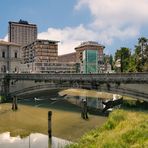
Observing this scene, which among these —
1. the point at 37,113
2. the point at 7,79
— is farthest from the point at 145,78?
the point at 7,79

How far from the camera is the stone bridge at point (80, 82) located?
4855cm

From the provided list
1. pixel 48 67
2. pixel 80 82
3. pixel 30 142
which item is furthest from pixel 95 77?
pixel 48 67

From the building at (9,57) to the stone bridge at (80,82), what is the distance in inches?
821

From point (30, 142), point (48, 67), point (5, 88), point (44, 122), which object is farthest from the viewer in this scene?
point (48, 67)

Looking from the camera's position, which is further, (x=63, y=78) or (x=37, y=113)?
(x=63, y=78)

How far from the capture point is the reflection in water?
30203 millimetres

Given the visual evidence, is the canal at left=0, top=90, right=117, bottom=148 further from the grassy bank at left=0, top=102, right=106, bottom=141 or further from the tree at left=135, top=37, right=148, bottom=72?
the tree at left=135, top=37, right=148, bottom=72

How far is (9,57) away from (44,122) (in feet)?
187

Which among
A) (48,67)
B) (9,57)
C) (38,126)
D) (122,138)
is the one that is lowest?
(38,126)

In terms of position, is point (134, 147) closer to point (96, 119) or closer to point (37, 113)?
point (96, 119)

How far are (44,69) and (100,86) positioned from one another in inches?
4898

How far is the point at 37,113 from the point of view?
5334 centimetres

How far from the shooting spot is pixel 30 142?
3134 cm

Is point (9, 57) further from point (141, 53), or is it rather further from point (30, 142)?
point (30, 142)
